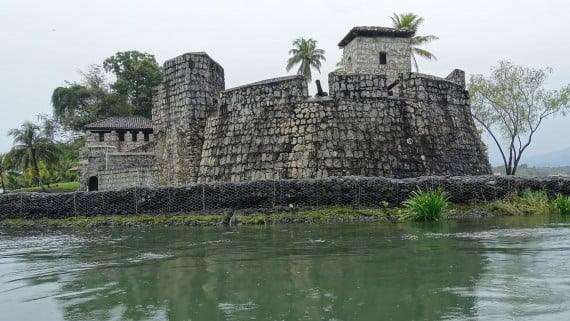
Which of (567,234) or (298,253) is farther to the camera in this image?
(567,234)

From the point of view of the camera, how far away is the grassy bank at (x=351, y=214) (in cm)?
1038

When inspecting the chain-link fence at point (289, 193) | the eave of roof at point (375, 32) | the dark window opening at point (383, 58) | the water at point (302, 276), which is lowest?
the water at point (302, 276)

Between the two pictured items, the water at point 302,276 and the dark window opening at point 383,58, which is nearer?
the water at point 302,276

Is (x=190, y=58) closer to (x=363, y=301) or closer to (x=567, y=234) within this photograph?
(x=567, y=234)

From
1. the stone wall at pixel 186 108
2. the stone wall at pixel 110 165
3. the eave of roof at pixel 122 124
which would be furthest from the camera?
the eave of roof at pixel 122 124

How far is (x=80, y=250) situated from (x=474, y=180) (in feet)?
28.2

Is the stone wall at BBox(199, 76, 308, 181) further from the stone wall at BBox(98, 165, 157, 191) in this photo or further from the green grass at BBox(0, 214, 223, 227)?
the stone wall at BBox(98, 165, 157, 191)

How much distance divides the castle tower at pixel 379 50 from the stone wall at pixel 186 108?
16666 mm

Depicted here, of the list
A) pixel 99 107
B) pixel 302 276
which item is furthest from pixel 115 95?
pixel 302 276

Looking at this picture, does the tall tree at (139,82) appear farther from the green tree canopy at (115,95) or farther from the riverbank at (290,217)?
the riverbank at (290,217)

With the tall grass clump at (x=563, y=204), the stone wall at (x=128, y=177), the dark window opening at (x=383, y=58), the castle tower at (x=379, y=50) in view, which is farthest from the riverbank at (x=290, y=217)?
the dark window opening at (x=383, y=58)

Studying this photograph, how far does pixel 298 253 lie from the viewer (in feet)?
21.4

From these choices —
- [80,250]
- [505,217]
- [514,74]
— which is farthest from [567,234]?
[514,74]

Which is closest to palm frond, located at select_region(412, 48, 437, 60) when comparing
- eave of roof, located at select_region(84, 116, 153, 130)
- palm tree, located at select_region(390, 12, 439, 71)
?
palm tree, located at select_region(390, 12, 439, 71)
